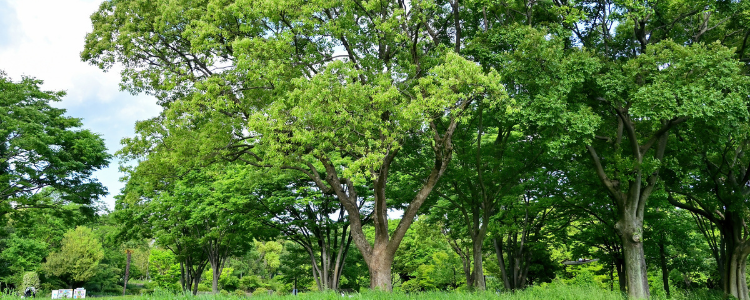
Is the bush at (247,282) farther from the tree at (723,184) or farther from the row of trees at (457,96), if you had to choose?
the tree at (723,184)

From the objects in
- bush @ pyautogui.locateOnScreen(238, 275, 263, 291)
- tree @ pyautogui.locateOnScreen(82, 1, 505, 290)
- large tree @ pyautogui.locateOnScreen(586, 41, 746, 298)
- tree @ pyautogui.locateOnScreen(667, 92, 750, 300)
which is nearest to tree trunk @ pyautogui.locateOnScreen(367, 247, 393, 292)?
tree @ pyautogui.locateOnScreen(82, 1, 505, 290)

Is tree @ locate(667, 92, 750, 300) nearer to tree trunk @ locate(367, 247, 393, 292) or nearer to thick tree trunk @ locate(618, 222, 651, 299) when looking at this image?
thick tree trunk @ locate(618, 222, 651, 299)

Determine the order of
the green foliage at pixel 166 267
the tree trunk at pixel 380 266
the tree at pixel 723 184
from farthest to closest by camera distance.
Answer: the green foliage at pixel 166 267 → the tree at pixel 723 184 → the tree trunk at pixel 380 266

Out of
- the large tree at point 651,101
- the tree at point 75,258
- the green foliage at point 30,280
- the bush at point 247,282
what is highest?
the large tree at point 651,101

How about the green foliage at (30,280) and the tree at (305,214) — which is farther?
the green foliage at (30,280)

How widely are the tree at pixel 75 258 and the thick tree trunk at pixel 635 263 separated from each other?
4304 centimetres

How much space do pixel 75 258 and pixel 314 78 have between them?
131ft

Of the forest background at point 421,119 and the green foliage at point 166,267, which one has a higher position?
the forest background at point 421,119

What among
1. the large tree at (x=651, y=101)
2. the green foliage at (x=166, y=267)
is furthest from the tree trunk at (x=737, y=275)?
the green foliage at (x=166, y=267)

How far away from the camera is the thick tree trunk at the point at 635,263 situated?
13.8 meters

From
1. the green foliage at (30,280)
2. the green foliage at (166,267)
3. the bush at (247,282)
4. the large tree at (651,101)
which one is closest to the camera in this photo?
the large tree at (651,101)

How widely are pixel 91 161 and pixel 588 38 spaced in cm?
2306

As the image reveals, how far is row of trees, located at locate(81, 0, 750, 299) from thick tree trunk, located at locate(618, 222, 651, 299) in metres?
0.07

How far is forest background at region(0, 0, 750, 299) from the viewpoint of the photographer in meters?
12.0
